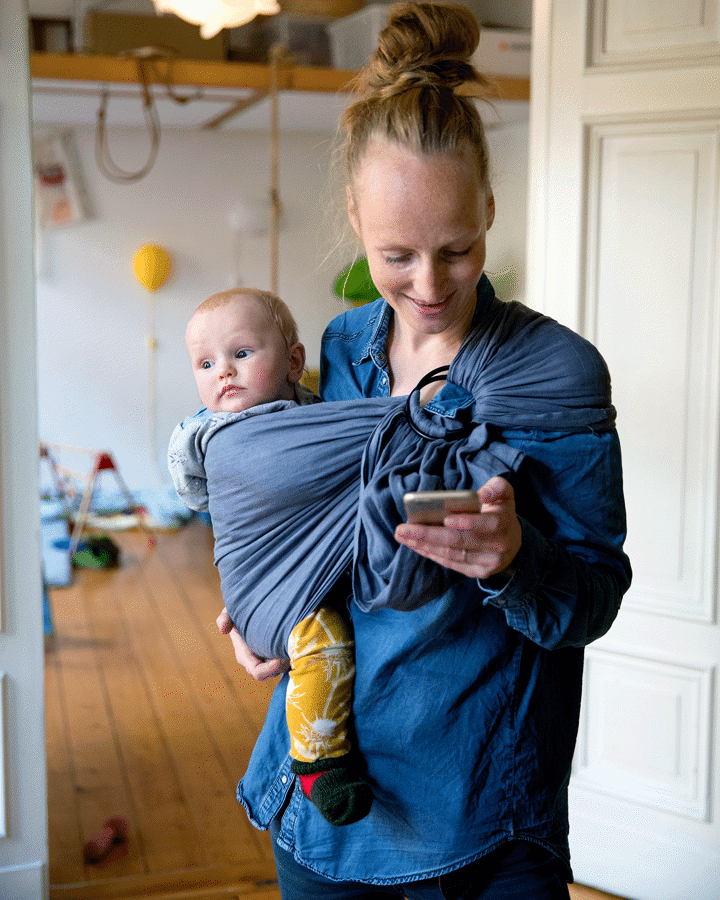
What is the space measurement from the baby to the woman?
0.03 metres

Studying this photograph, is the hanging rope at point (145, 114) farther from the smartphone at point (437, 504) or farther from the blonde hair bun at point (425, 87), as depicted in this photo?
the smartphone at point (437, 504)

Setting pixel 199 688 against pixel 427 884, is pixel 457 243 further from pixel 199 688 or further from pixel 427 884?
pixel 199 688

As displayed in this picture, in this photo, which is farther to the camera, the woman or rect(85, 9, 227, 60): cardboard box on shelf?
rect(85, 9, 227, 60): cardboard box on shelf

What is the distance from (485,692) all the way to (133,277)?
557cm

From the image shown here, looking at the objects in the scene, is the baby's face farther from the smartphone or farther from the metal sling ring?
the smartphone

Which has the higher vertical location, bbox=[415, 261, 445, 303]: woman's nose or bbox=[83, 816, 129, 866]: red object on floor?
bbox=[415, 261, 445, 303]: woman's nose

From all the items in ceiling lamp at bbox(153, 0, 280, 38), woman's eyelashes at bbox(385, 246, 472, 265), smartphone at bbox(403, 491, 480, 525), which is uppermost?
ceiling lamp at bbox(153, 0, 280, 38)

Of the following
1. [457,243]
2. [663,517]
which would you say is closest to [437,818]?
[457,243]

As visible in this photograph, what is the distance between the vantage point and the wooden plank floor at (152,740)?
8.15ft

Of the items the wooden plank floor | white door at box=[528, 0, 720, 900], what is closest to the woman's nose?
white door at box=[528, 0, 720, 900]

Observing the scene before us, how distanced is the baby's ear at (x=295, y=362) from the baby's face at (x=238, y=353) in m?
0.03

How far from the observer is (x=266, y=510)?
3.48 feet

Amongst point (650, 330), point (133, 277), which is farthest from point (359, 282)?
point (133, 277)

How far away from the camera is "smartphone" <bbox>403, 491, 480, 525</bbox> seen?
30.1 inches
